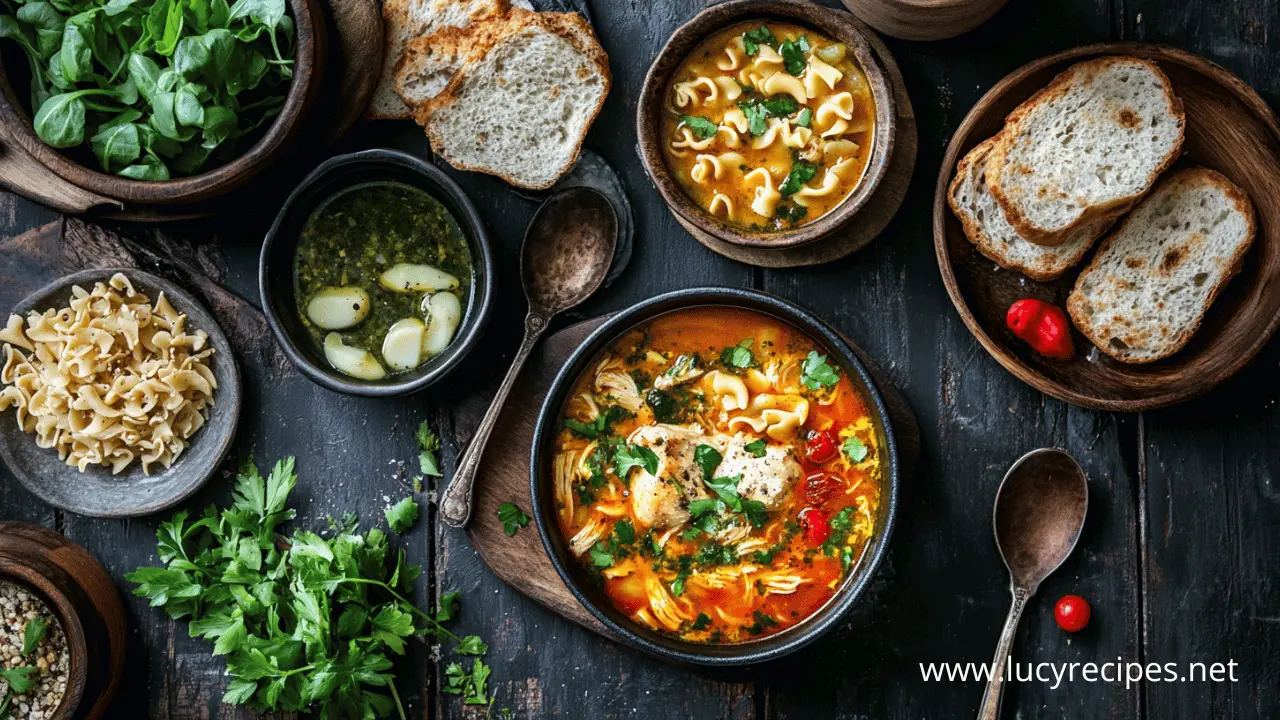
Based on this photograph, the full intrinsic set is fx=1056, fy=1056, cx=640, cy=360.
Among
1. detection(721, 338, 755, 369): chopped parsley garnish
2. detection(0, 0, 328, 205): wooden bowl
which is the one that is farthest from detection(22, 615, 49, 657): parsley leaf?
detection(721, 338, 755, 369): chopped parsley garnish

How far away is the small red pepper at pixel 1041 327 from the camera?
356 cm

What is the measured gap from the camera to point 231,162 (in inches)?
140

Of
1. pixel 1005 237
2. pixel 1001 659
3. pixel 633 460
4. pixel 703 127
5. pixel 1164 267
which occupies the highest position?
pixel 703 127

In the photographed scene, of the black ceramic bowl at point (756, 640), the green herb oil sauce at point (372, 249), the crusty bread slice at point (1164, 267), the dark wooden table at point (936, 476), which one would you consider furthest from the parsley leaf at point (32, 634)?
the crusty bread slice at point (1164, 267)

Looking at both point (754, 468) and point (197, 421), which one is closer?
point (754, 468)

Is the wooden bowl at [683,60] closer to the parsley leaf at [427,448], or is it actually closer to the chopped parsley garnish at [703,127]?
A: the chopped parsley garnish at [703,127]

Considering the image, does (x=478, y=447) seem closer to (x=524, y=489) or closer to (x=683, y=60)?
(x=524, y=489)

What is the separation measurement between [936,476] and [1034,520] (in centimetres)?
36

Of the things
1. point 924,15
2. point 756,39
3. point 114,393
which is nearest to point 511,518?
point 114,393

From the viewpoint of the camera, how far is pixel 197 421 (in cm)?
387

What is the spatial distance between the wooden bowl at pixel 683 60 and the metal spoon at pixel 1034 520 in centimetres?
108

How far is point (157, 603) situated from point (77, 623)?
264mm

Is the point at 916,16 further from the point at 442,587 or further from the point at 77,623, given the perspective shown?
the point at 77,623

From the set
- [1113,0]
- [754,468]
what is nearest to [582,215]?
[754,468]
